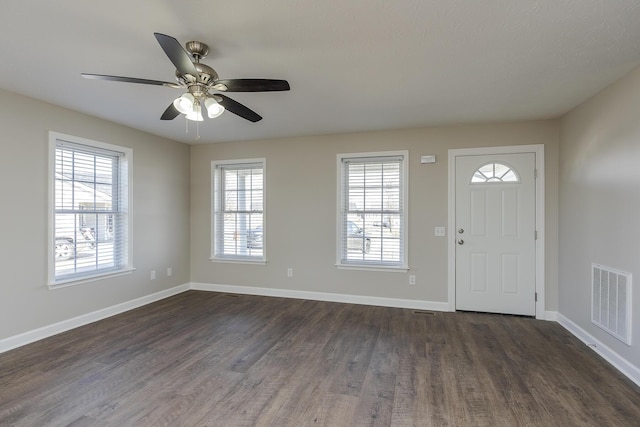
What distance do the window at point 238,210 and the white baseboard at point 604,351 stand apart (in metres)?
3.98

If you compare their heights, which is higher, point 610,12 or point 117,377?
point 610,12

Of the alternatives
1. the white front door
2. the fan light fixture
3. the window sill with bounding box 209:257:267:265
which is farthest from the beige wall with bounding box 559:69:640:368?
the window sill with bounding box 209:257:267:265

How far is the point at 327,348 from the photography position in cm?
312

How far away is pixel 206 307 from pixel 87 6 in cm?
359

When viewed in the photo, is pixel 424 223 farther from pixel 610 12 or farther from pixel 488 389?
pixel 610 12

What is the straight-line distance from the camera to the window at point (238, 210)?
5.14 metres

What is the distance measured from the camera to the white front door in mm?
4008

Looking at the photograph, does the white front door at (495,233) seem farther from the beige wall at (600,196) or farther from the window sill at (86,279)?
the window sill at (86,279)

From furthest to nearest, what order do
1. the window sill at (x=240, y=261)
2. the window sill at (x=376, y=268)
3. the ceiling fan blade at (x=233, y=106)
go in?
the window sill at (x=240, y=261) → the window sill at (x=376, y=268) → the ceiling fan blade at (x=233, y=106)

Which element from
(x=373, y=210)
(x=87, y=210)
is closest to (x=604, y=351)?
(x=373, y=210)

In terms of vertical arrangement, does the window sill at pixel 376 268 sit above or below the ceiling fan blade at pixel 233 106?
below

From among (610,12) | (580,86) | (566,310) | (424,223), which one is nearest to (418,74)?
(610,12)

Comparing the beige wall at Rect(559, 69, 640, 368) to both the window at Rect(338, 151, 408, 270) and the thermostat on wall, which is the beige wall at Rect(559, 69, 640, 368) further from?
the window at Rect(338, 151, 408, 270)

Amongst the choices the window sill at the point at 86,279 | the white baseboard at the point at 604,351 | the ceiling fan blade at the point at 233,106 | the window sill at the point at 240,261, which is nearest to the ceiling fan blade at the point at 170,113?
the ceiling fan blade at the point at 233,106
